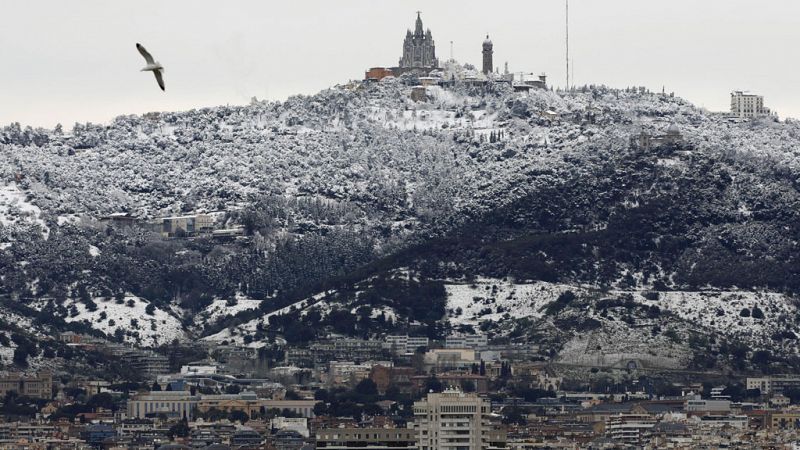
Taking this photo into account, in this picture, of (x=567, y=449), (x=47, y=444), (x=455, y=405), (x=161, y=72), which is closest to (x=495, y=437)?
(x=455, y=405)

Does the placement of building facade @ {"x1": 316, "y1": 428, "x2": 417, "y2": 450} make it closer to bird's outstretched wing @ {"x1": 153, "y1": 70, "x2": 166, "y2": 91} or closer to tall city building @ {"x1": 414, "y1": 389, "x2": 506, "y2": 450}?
tall city building @ {"x1": 414, "y1": 389, "x2": 506, "y2": 450}

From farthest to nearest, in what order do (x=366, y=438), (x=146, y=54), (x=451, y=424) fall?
(x=451, y=424)
(x=366, y=438)
(x=146, y=54)

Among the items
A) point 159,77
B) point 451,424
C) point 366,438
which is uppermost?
point 159,77

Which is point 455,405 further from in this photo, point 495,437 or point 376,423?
point 376,423

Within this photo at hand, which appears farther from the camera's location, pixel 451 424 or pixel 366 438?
pixel 451 424

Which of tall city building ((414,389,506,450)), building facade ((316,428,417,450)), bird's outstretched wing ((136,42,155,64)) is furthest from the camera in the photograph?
tall city building ((414,389,506,450))

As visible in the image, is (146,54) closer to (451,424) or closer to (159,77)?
(159,77)

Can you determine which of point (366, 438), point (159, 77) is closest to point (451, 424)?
point (366, 438)

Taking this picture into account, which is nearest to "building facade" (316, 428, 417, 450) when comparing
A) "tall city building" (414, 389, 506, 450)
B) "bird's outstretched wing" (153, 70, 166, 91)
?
"tall city building" (414, 389, 506, 450)
